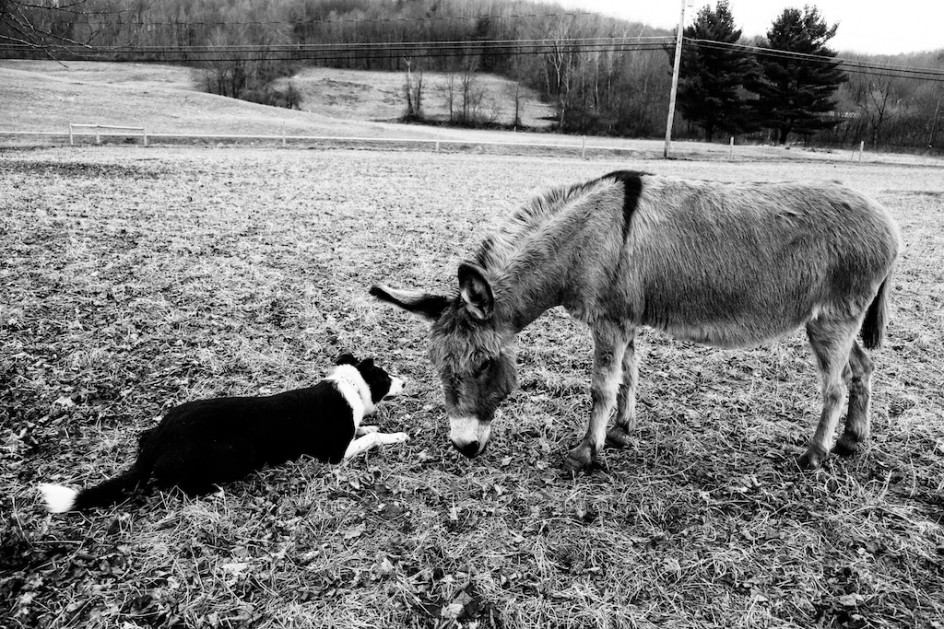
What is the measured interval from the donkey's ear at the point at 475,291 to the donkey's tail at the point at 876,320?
3391 millimetres

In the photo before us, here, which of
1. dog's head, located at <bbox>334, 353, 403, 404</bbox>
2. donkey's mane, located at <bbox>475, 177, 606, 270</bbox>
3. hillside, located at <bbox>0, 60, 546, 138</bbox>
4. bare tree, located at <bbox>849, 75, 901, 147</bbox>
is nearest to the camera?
donkey's mane, located at <bbox>475, 177, 606, 270</bbox>

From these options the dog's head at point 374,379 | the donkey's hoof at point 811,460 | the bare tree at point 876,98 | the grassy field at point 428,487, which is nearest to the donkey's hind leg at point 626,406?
the grassy field at point 428,487

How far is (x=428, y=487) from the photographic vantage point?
4309 mm

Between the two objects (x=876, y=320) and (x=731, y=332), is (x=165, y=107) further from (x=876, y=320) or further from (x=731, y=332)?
(x=876, y=320)

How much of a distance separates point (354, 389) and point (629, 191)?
301 cm

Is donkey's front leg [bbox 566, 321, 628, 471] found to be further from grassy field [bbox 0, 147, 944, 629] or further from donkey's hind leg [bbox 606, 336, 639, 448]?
donkey's hind leg [bbox 606, 336, 639, 448]

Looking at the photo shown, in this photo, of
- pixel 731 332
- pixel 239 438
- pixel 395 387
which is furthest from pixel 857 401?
pixel 239 438

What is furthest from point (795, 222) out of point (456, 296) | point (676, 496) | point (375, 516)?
point (375, 516)

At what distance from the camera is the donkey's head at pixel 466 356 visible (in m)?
3.91

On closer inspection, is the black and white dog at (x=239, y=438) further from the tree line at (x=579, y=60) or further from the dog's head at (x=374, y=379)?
the tree line at (x=579, y=60)

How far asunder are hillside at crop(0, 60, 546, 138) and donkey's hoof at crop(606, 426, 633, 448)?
117 feet

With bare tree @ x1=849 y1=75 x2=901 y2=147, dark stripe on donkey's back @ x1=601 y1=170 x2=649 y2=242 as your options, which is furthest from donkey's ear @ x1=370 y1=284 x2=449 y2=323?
bare tree @ x1=849 y1=75 x2=901 y2=147

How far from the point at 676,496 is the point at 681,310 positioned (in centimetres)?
150

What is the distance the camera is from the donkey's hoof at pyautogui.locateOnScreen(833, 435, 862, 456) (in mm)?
4699
